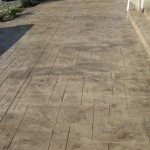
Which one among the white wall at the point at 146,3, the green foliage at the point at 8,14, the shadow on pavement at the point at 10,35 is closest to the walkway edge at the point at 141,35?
the white wall at the point at 146,3

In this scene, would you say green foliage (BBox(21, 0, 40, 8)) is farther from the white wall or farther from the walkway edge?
the walkway edge

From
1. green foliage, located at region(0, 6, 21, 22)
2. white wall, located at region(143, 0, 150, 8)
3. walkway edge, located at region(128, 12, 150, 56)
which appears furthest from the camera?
green foliage, located at region(0, 6, 21, 22)

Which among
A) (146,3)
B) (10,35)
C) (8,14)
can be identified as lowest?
(10,35)

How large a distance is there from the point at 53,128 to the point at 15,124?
676 mm

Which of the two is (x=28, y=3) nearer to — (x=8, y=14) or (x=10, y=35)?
(x=8, y=14)

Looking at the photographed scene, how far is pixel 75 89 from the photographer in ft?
20.1

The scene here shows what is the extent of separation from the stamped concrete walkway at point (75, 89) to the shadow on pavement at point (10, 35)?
0.12 feet

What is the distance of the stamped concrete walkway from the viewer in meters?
4.56

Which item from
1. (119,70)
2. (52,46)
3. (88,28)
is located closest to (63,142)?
(119,70)

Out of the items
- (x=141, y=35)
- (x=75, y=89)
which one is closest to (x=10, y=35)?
(x=141, y=35)

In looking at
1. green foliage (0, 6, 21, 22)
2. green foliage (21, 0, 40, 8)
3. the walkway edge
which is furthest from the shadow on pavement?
green foliage (21, 0, 40, 8)

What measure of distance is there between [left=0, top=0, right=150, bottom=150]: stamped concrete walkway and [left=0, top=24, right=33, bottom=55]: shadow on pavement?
0.04 m

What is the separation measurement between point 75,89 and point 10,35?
5.43m

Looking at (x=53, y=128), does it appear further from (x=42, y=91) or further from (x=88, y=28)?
(x=88, y=28)
